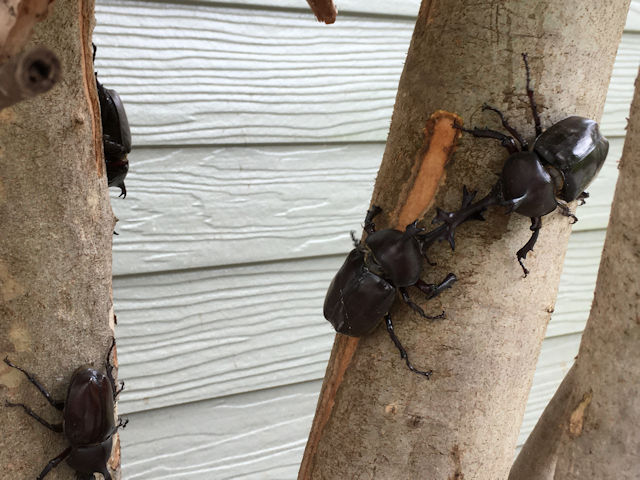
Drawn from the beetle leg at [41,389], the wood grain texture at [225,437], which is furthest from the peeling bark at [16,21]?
the wood grain texture at [225,437]

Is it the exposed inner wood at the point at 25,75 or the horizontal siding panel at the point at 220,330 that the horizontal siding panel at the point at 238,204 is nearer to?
the horizontal siding panel at the point at 220,330

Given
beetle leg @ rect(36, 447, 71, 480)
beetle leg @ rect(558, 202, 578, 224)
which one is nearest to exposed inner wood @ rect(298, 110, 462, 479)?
beetle leg @ rect(558, 202, 578, 224)

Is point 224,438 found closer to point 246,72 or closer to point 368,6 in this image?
point 246,72

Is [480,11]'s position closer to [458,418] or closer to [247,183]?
[458,418]

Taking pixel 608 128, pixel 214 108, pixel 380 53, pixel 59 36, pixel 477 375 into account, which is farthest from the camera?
pixel 608 128

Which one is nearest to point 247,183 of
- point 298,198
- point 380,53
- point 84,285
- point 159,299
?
point 298,198

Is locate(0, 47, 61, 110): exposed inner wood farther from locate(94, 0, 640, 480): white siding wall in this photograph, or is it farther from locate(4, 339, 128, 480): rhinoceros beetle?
locate(94, 0, 640, 480): white siding wall
